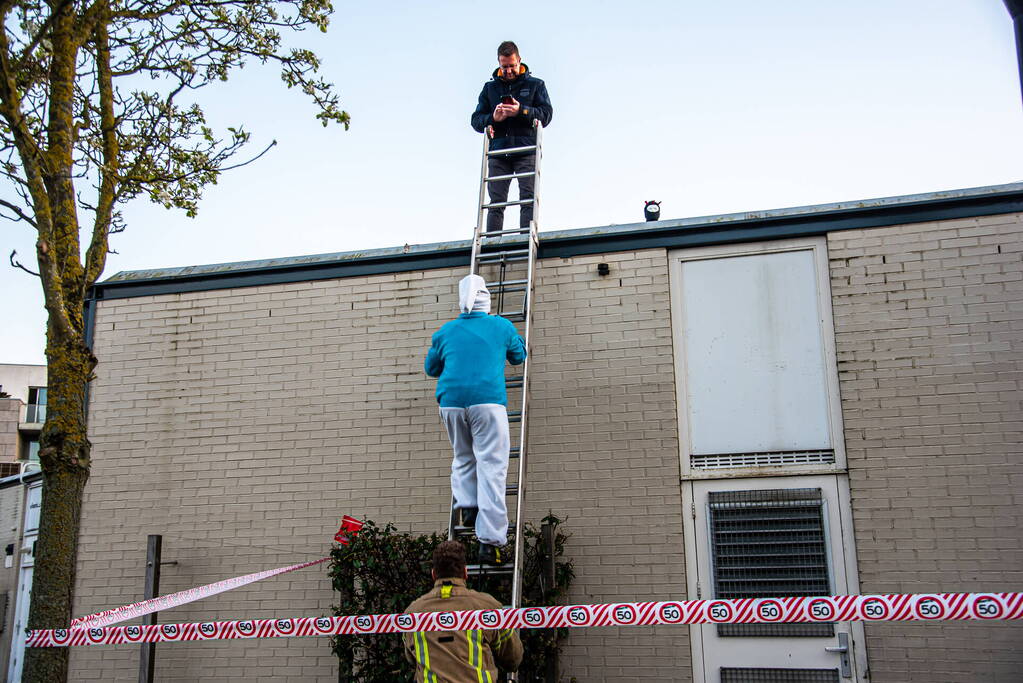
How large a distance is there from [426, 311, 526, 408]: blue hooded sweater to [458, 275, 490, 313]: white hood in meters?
0.05

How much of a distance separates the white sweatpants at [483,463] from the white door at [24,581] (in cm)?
935

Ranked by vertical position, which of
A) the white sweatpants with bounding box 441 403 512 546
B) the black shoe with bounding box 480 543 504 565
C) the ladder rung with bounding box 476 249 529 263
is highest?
the ladder rung with bounding box 476 249 529 263

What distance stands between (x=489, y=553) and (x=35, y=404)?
195 ft

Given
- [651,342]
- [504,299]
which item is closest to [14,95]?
[504,299]

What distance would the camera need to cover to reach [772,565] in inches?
313

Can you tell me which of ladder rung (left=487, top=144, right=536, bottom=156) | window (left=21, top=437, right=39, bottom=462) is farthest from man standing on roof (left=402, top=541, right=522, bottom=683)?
window (left=21, top=437, right=39, bottom=462)

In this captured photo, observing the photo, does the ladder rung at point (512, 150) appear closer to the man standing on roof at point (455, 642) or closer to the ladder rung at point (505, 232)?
the ladder rung at point (505, 232)

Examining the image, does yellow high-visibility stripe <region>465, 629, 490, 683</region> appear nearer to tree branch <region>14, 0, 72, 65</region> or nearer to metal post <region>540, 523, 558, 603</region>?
metal post <region>540, 523, 558, 603</region>

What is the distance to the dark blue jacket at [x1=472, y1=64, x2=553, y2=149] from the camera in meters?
9.59

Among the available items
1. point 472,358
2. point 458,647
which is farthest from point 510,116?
point 458,647

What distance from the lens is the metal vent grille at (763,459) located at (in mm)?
8102

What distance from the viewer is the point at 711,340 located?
28.1ft

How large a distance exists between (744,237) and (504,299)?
214cm

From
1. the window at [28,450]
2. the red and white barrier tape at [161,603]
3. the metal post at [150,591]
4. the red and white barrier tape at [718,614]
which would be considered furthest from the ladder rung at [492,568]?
the window at [28,450]
